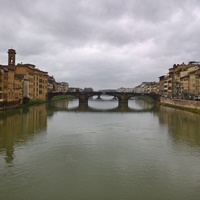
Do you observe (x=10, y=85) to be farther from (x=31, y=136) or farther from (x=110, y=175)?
(x=110, y=175)

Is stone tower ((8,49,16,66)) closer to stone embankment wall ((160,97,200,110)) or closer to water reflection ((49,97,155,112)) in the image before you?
water reflection ((49,97,155,112))

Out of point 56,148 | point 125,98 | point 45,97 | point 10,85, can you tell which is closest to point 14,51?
point 10,85

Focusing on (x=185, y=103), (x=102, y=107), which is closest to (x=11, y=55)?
(x=102, y=107)

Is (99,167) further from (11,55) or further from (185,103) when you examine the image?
(11,55)

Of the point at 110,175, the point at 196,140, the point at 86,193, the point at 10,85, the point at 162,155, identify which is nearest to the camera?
the point at 86,193

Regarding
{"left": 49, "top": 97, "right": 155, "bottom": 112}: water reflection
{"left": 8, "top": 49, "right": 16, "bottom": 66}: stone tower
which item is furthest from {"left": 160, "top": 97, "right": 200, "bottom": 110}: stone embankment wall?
{"left": 8, "top": 49, "right": 16, "bottom": 66}: stone tower

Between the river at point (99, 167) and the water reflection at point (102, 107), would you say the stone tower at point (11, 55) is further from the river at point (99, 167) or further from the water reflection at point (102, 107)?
the river at point (99, 167)

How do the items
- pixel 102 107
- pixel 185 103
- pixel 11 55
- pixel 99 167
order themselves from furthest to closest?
pixel 102 107
pixel 11 55
pixel 185 103
pixel 99 167

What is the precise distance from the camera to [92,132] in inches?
1026

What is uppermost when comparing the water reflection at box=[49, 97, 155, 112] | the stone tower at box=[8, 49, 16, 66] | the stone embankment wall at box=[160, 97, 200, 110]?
the stone tower at box=[8, 49, 16, 66]

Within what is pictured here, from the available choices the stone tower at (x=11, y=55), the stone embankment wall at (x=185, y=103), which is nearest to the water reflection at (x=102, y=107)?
the stone embankment wall at (x=185, y=103)

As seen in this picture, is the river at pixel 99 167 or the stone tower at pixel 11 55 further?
the stone tower at pixel 11 55

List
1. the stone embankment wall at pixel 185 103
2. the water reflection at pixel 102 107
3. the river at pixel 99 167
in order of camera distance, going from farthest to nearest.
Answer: the water reflection at pixel 102 107
the stone embankment wall at pixel 185 103
the river at pixel 99 167

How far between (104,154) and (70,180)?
197 inches
